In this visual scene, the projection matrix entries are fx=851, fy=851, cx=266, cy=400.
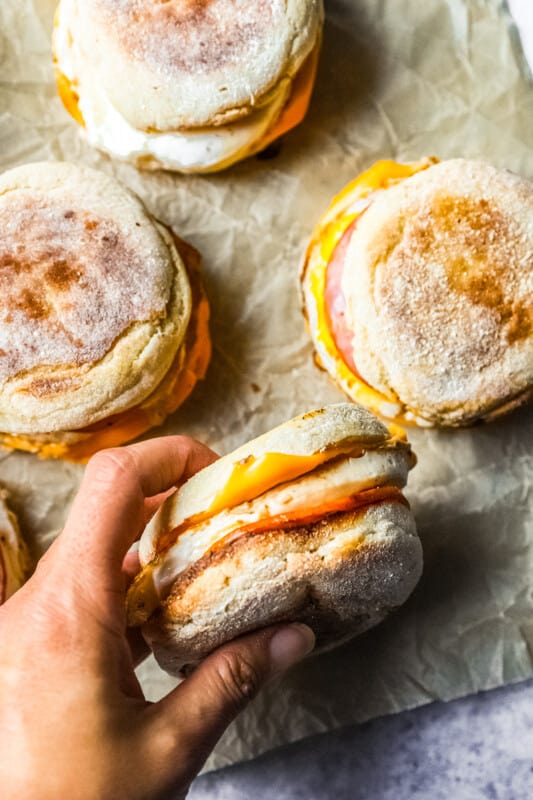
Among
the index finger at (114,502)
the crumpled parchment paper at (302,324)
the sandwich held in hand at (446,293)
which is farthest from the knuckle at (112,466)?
the sandwich held in hand at (446,293)

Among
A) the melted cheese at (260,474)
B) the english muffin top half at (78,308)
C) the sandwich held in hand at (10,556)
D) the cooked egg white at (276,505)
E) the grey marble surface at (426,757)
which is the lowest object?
the grey marble surface at (426,757)

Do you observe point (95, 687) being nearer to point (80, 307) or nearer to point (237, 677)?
point (237, 677)

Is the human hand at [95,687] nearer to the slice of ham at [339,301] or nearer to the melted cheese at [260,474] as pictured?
the melted cheese at [260,474]

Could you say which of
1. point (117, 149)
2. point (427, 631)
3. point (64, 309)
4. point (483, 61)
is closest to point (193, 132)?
point (117, 149)

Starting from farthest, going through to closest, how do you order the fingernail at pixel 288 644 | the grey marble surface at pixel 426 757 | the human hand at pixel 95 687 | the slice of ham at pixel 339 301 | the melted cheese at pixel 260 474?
1. the grey marble surface at pixel 426 757
2. the slice of ham at pixel 339 301
3. the fingernail at pixel 288 644
4. the melted cheese at pixel 260 474
5. the human hand at pixel 95 687

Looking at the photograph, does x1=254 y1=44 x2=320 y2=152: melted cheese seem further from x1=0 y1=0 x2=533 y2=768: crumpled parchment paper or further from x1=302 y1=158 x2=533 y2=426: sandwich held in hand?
x1=302 y1=158 x2=533 y2=426: sandwich held in hand

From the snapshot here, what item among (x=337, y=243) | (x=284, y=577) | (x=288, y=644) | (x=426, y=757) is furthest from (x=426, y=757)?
(x=337, y=243)

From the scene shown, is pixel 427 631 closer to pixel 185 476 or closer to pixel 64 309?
pixel 185 476
